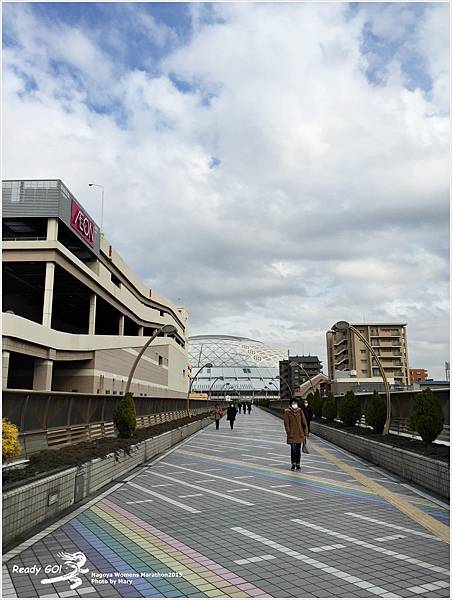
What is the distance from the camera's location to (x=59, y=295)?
48.4 meters

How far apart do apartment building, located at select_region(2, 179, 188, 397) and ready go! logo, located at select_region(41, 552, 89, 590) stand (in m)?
25.7

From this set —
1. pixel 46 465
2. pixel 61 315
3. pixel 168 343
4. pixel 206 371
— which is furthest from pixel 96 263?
pixel 206 371

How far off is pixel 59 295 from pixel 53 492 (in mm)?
43195

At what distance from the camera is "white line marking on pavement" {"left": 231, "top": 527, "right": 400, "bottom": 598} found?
15.8 ft

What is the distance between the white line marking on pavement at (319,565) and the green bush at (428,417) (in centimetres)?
663

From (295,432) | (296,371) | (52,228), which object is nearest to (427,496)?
(295,432)

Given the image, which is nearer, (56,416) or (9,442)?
(9,442)

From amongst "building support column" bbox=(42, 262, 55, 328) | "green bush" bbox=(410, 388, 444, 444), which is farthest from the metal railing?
"building support column" bbox=(42, 262, 55, 328)

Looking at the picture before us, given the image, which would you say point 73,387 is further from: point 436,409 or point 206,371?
point 206,371

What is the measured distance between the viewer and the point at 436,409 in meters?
11.8

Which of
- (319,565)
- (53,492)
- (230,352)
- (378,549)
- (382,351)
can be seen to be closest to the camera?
(319,565)

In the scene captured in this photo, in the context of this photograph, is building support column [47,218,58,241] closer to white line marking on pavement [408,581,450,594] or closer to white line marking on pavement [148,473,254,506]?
white line marking on pavement [148,473,254,506]

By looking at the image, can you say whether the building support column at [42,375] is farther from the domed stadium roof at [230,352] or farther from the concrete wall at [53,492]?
the domed stadium roof at [230,352]

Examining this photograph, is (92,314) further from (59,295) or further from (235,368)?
(235,368)
